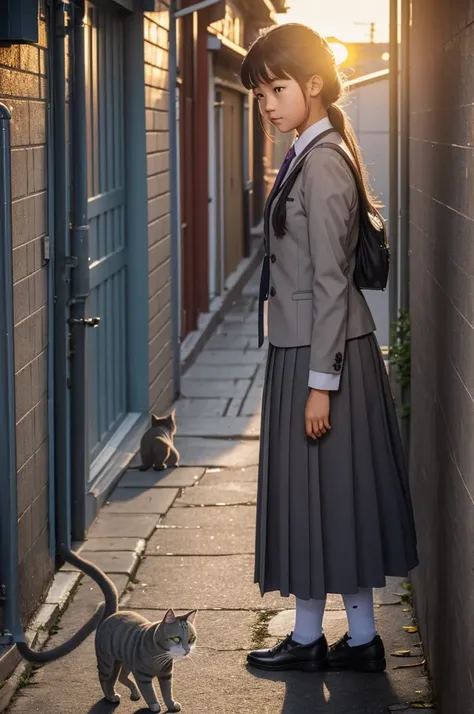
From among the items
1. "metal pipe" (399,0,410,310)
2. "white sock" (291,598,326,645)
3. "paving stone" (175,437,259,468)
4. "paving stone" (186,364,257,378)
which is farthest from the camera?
"paving stone" (186,364,257,378)

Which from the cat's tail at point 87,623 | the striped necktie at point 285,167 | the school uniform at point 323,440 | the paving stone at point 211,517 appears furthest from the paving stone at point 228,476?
the striped necktie at point 285,167

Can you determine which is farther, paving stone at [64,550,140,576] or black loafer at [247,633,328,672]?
paving stone at [64,550,140,576]

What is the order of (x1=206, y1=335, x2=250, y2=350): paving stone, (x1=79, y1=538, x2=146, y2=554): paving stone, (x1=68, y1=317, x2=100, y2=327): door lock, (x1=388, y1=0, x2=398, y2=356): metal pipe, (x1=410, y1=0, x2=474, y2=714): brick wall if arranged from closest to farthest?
1. (x1=410, y1=0, x2=474, y2=714): brick wall
2. (x1=68, y1=317, x2=100, y2=327): door lock
3. (x1=79, y1=538, x2=146, y2=554): paving stone
4. (x1=388, y1=0, x2=398, y2=356): metal pipe
5. (x1=206, y1=335, x2=250, y2=350): paving stone

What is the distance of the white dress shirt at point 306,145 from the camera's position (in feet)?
13.4

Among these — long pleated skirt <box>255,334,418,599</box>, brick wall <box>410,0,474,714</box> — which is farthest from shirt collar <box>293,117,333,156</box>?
long pleated skirt <box>255,334,418,599</box>

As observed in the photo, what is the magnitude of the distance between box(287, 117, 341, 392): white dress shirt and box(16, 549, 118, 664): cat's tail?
109 cm

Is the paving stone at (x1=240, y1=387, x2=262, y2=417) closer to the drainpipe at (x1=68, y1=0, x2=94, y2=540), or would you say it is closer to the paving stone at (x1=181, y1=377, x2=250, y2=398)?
the paving stone at (x1=181, y1=377, x2=250, y2=398)

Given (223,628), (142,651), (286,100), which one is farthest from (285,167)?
(223,628)

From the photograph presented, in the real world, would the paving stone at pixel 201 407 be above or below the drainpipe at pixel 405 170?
below

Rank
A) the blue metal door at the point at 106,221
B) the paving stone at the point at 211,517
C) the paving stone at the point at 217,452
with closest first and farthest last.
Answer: the paving stone at the point at 211,517
the blue metal door at the point at 106,221
the paving stone at the point at 217,452

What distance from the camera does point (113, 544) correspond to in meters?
6.22

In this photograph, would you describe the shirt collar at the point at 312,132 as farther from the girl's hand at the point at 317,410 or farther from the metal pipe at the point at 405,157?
the metal pipe at the point at 405,157

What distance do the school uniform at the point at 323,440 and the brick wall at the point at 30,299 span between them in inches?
40.8

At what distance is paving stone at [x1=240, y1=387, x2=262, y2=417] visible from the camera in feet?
32.0
